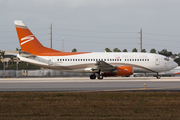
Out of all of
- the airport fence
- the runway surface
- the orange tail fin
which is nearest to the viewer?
the runway surface

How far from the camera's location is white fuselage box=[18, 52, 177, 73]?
121ft

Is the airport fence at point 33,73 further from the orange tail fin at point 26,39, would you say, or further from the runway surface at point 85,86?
the runway surface at point 85,86

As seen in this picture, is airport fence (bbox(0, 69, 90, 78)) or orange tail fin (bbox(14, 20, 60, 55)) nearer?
orange tail fin (bbox(14, 20, 60, 55))

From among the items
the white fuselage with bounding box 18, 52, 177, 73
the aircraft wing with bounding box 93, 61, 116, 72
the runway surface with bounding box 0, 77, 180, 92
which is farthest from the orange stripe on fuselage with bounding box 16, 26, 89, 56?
the runway surface with bounding box 0, 77, 180, 92

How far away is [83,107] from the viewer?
11641mm

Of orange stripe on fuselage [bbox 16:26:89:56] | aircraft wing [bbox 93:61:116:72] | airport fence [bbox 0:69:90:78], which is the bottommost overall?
airport fence [bbox 0:69:90:78]

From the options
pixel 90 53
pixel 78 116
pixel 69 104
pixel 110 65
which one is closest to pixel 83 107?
pixel 69 104

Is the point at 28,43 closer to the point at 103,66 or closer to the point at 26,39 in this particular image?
the point at 26,39

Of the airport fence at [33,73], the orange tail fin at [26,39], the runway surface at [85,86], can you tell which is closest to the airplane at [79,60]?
the orange tail fin at [26,39]

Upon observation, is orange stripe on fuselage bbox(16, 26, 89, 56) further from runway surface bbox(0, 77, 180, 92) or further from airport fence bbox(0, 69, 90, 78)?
airport fence bbox(0, 69, 90, 78)

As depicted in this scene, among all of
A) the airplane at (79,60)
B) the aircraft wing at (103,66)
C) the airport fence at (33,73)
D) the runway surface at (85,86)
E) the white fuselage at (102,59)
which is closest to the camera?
the runway surface at (85,86)

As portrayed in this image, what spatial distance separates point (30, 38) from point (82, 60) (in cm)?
813

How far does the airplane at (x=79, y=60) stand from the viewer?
36.3 meters

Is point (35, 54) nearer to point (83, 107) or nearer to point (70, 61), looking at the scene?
point (70, 61)
